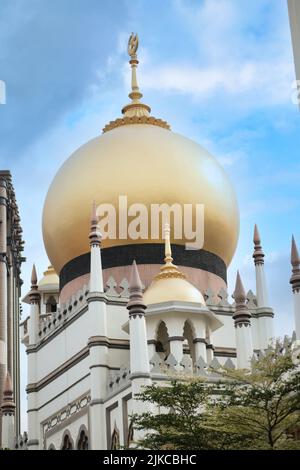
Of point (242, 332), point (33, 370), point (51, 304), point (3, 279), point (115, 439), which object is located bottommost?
point (115, 439)

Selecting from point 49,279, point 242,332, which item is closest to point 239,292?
Answer: point 242,332

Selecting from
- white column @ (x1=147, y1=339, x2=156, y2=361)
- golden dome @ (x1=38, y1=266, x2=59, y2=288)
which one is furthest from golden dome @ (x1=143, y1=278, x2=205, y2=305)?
golden dome @ (x1=38, y1=266, x2=59, y2=288)

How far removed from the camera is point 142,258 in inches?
1195

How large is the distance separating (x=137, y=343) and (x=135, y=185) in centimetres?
621

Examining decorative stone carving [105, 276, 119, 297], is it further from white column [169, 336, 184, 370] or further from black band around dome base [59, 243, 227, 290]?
white column [169, 336, 184, 370]

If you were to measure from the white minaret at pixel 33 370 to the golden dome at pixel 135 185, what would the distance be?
3.82 feet

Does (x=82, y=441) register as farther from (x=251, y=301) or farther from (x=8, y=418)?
(x=251, y=301)

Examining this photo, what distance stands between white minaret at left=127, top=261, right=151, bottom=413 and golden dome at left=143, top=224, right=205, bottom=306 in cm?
166

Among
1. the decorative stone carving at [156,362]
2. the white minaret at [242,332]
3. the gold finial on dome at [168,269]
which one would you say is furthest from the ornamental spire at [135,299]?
the white minaret at [242,332]

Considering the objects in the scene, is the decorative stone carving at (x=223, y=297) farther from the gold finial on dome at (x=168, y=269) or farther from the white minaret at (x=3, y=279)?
the white minaret at (x=3, y=279)

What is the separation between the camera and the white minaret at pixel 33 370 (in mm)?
30528

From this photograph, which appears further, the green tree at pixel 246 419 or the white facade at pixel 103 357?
the white facade at pixel 103 357
